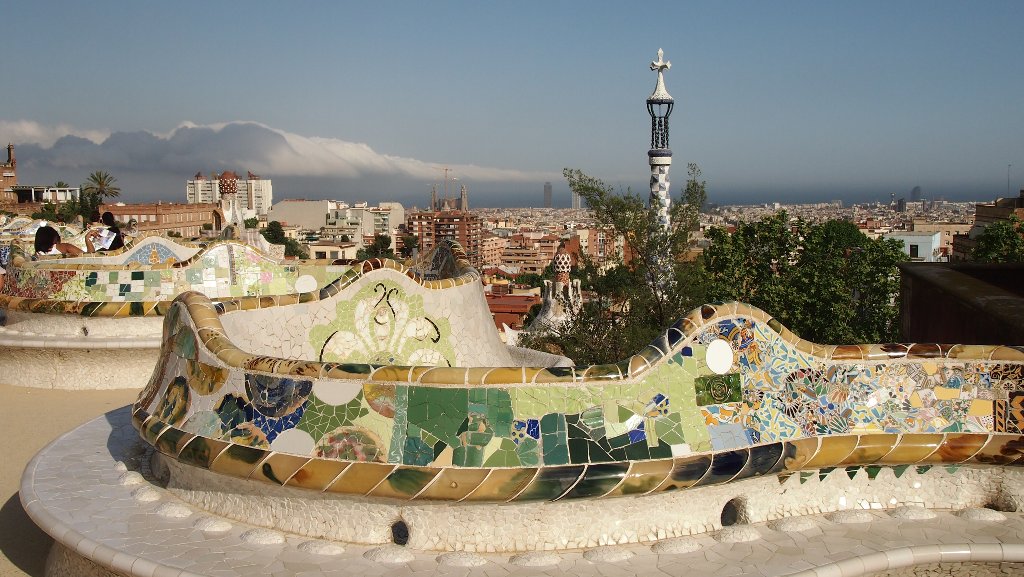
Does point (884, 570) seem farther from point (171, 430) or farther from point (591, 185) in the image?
point (591, 185)

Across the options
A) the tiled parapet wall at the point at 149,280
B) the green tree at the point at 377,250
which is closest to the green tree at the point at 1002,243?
the tiled parapet wall at the point at 149,280

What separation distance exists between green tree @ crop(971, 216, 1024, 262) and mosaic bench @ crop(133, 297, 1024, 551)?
1815 cm

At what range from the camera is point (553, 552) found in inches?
188

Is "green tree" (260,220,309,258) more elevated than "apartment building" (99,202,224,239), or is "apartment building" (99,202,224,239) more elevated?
"apartment building" (99,202,224,239)

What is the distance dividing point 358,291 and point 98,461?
88.8 inches

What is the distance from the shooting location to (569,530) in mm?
4812

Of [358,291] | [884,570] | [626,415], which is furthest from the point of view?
[358,291]

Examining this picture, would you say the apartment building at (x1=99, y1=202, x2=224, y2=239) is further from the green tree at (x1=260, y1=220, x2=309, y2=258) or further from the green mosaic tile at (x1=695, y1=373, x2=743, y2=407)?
the green mosaic tile at (x1=695, y1=373, x2=743, y2=407)

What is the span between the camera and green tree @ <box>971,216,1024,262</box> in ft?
70.4

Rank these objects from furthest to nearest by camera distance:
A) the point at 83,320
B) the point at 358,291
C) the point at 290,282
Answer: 1. the point at 290,282
2. the point at 83,320
3. the point at 358,291

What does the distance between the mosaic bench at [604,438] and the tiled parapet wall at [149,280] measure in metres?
6.18

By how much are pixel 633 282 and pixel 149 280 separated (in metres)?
8.12

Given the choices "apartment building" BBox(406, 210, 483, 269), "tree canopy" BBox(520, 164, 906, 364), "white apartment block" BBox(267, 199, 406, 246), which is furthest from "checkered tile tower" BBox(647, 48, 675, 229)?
"white apartment block" BBox(267, 199, 406, 246)

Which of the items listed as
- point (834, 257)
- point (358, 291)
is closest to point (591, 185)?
point (834, 257)
